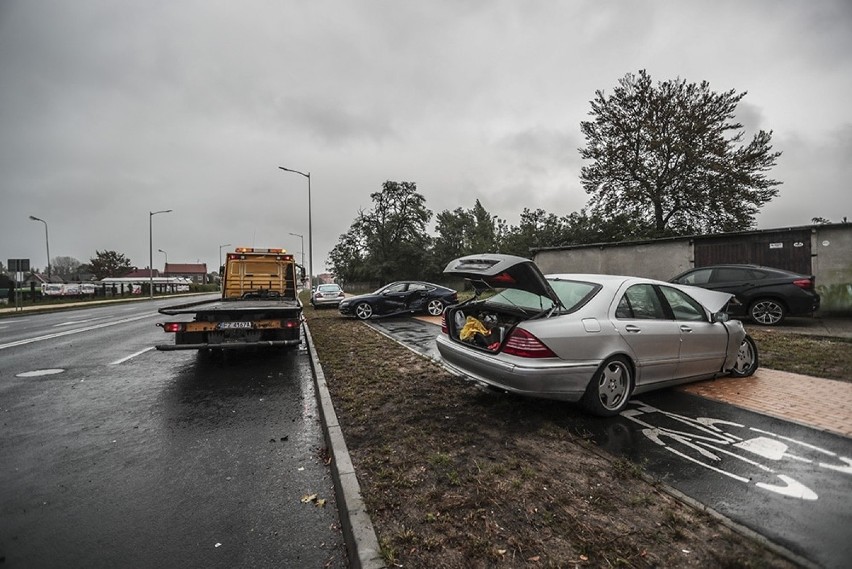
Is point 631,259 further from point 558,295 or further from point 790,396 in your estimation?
point 558,295

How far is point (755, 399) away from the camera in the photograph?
14.8 feet

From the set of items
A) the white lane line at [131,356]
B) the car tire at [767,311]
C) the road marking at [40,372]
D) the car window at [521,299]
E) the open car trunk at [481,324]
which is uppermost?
the car window at [521,299]

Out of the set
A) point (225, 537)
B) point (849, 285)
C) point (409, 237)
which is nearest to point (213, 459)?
point (225, 537)

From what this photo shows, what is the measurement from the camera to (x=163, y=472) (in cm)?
322

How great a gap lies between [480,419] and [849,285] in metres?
11.9

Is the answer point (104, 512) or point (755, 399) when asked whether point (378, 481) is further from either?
point (755, 399)

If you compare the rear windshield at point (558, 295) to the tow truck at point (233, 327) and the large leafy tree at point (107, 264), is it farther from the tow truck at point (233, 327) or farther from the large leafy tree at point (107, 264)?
the large leafy tree at point (107, 264)

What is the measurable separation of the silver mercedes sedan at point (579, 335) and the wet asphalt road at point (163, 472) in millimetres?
1909

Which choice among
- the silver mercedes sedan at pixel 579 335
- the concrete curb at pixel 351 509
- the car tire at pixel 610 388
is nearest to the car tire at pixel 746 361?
the silver mercedes sedan at pixel 579 335

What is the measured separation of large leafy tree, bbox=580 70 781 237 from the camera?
24875 millimetres

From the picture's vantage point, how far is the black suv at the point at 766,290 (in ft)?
28.7

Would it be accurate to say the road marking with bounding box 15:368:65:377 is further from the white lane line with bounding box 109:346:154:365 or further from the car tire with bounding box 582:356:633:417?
the car tire with bounding box 582:356:633:417

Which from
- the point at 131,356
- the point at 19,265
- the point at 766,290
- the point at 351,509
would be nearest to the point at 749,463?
the point at 351,509

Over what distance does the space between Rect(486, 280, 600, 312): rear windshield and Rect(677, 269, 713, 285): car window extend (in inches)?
314
